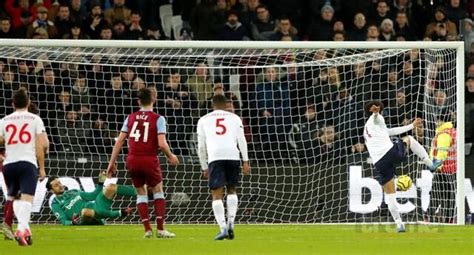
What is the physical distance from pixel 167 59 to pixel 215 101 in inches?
189

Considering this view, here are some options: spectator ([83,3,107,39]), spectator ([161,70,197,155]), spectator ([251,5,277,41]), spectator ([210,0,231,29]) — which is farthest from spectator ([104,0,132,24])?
spectator ([161,70,197,155])

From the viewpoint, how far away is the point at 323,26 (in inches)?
949

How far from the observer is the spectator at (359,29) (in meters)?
23.9

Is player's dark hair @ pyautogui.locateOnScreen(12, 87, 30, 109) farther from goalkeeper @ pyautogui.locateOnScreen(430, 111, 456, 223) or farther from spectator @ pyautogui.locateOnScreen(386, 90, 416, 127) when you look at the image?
spectator @ pyautogui.locateOnScreen(386, 90, 416, 127)

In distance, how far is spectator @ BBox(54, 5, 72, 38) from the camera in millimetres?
23105

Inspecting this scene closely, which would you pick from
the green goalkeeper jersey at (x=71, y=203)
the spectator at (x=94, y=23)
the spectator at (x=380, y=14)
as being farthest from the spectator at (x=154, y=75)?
the spectator at (x=380, y=14)

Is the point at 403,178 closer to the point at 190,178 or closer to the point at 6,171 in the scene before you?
the point at 190,178

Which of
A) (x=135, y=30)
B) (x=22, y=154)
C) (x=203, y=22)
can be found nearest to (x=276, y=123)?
(x=203, y=22)

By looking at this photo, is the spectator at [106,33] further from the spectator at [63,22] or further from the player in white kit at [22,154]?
the player in white kit at [22,154]

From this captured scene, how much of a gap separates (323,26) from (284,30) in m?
0.93

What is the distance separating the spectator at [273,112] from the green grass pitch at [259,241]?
6.33 feet

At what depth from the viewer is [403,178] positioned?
20.3m

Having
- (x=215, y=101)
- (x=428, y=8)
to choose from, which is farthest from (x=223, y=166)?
(x=428, y=8)

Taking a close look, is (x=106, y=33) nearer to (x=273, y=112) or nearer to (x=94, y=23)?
(x=94, y=23)
